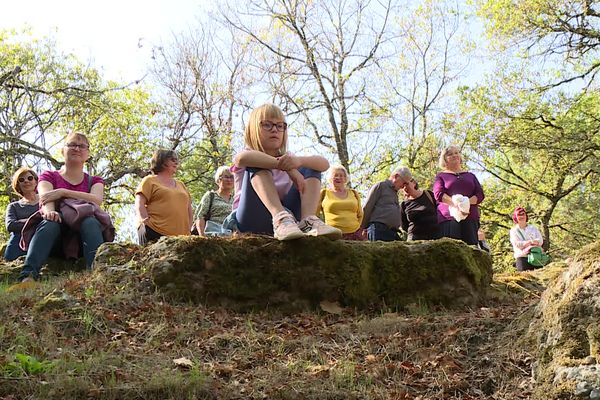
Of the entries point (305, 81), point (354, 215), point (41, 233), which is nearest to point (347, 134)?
point (305, 81)

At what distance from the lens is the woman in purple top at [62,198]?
546cm

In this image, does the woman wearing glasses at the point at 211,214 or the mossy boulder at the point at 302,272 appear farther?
the woman wearing glasses at the point at 211,214

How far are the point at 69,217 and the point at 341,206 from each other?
3.12 meters

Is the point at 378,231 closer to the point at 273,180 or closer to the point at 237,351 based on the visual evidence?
the point at 273,180

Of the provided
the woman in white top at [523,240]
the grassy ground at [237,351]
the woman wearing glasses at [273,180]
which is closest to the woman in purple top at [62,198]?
the grassy ground at [237,351]

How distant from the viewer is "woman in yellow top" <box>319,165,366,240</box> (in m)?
6.73

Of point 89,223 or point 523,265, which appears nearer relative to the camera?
point 89,223

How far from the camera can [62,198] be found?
225 inches

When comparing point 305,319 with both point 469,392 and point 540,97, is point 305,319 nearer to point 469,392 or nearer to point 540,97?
point 469,392

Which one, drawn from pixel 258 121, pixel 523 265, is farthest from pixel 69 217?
pixel 523 265

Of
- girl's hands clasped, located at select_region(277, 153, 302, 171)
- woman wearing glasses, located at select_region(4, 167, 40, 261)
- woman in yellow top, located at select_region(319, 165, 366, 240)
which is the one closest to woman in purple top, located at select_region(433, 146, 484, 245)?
woman in yellow top, located at select_region(319, 165, 366, 240)

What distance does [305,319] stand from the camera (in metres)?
4.10

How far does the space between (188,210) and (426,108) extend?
1712cm

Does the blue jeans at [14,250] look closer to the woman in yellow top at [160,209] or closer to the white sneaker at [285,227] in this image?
the woman in yellow top at [160,209]
